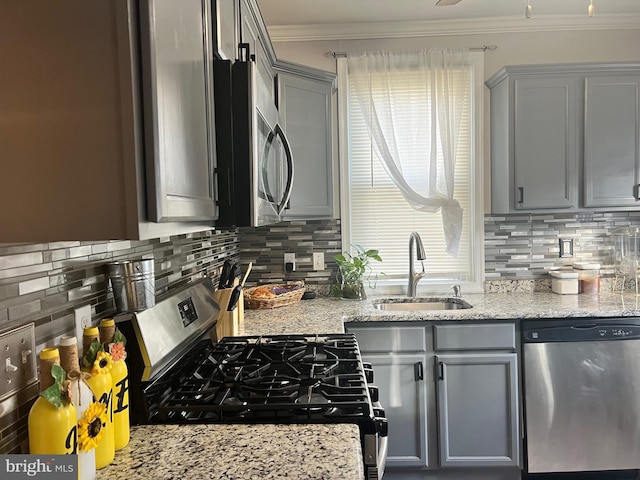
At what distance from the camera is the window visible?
3.22m

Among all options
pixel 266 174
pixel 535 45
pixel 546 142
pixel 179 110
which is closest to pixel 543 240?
pixel 546 142

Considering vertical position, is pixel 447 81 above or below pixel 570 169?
above

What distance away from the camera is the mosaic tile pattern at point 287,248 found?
10.7ft

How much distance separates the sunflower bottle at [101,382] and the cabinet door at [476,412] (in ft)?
6.18

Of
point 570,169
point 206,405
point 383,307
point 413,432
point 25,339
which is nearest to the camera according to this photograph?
point 25,339

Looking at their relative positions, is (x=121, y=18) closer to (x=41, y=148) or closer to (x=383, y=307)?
(x=41, y=148)

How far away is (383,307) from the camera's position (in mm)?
3082

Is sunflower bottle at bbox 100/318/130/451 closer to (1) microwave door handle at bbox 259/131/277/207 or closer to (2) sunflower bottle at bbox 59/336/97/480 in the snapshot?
(2) sunflower bottle at bbox 59/336/97/480

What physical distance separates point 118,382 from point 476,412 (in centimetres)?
204

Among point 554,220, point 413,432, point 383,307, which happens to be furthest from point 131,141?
point 554,220

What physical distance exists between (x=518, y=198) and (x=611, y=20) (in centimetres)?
135

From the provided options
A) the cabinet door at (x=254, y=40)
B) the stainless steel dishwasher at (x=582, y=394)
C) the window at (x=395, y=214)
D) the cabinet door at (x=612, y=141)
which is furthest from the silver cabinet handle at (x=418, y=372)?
the cabinet door at (x=254, y=40)

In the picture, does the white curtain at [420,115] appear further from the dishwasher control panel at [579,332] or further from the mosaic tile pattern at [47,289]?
the mosaic tile pattern at [47,289]

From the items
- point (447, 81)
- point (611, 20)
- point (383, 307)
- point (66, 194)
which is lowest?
point (383, 307)
